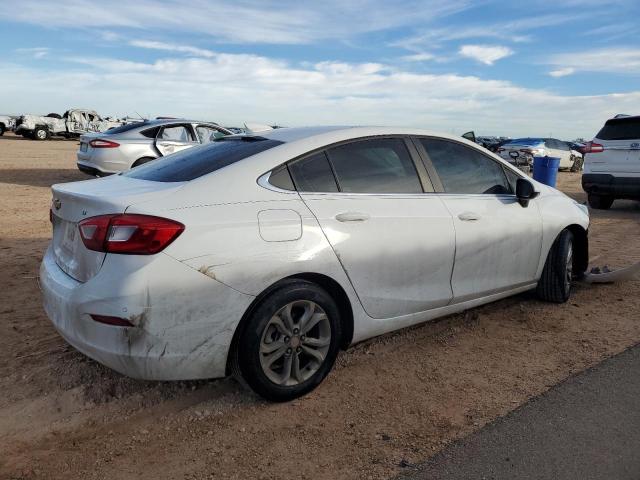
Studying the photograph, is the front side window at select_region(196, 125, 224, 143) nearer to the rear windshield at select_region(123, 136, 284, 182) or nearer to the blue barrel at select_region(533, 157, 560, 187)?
the blue barrel at select_region(533, 157, 560, 187)

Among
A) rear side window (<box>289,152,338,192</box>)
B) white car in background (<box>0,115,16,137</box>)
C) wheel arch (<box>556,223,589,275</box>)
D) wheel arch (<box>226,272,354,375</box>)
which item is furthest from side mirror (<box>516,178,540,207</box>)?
white car in background (<box>0,115,16,137</box>)

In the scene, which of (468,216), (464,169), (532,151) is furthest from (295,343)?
(532,151)

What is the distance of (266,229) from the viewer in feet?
9.50

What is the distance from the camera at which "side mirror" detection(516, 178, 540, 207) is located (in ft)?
14.2

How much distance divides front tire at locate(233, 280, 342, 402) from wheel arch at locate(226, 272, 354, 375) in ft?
0.07

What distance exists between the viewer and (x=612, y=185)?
10594 mm

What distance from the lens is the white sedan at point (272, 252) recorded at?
2.66 m

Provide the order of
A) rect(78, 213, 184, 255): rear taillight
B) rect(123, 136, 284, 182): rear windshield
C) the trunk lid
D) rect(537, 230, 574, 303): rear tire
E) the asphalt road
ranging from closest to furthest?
the asphalt road < rect(78, 213, 184, 255): rear taillight < the trunk lid < rect(123, 136, 284, 182): rear windshield < rect(537, 230, 574, 303): rear tire

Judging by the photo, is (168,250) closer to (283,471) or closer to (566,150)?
(283,471)

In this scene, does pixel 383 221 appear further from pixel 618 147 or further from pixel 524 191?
pixel 618 147

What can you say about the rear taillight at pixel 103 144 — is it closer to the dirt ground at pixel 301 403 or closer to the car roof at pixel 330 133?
the dirt ground at pixel 301 403

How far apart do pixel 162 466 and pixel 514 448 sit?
1.68 m

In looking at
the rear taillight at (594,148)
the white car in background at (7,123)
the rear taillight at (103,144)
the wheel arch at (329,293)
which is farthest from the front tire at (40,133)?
the wheel arch at (329,293)

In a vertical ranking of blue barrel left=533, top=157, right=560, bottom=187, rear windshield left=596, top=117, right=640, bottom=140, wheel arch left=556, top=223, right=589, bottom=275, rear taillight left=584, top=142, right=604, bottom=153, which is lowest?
wheel arch left=556, top=223, right=589, bottom=275
